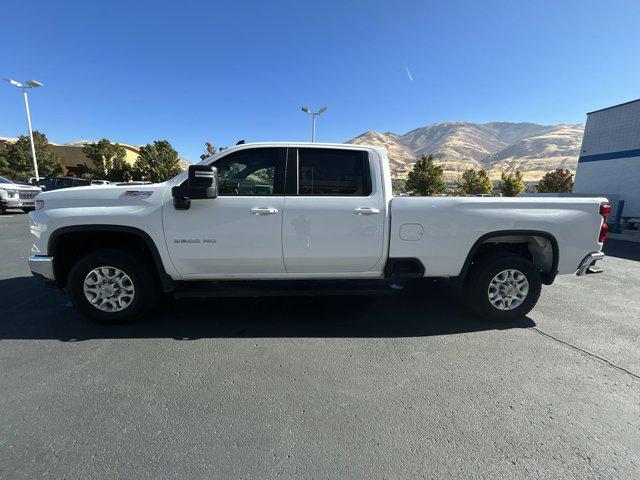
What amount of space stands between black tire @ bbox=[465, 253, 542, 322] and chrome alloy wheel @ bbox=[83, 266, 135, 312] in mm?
3837

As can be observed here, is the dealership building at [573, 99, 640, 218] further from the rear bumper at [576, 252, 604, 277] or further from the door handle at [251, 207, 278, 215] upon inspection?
the door handle at [251, 207, 278, 215]

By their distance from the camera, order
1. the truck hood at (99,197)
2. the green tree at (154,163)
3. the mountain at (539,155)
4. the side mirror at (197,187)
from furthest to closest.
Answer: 1. the mountain at (539,155)
2. the green tree at (154,163)
3. the truck hood at (99,197)
4. the side mirror at (197,187)

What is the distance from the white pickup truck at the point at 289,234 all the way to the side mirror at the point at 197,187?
0.7 inches

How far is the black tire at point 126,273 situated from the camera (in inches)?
134

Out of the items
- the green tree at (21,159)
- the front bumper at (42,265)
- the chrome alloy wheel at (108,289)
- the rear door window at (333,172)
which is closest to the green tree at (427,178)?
the rear door window at (333,172)

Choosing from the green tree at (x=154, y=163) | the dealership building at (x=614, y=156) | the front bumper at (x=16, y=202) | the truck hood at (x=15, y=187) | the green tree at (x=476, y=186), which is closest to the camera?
the truck hood at (x=15, y=187)

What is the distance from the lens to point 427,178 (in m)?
34.1

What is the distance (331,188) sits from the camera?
11.7 ft

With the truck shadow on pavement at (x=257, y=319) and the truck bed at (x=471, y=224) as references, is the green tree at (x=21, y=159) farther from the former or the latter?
the truck bed at (x=471, y=224)

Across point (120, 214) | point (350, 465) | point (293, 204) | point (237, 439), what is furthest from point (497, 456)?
point (120, 214)

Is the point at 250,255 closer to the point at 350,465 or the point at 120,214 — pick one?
the point at 120,214

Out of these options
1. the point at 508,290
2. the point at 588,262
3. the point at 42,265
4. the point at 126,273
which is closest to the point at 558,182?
the point at 588,262

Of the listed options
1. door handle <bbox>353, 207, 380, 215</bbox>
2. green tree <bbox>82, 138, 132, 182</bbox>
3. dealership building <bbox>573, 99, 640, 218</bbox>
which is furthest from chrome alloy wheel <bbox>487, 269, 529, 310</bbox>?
green tree <bbox>82, 138, 132, 182</bbox>

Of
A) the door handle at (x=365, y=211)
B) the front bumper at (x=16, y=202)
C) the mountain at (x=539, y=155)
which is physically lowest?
the front bumper at (x=16, y=202)
